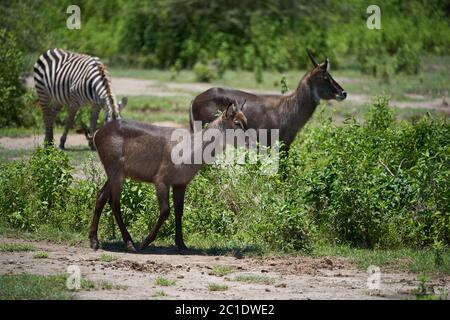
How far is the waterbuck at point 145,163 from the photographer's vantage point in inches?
372

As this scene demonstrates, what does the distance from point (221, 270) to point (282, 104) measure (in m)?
4.55

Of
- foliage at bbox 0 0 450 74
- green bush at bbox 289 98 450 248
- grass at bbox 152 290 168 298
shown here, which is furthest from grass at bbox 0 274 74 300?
foliage at bbox 0 0 450 74

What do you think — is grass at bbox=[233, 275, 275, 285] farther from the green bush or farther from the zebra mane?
the zebra mane

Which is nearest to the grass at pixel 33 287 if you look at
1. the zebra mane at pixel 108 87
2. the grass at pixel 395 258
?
the grass at pixel 395 258

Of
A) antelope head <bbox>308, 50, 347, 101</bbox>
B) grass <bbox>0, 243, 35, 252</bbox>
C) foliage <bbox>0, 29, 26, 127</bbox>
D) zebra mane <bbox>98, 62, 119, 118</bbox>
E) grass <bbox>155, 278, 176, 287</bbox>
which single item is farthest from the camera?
foliage <bbox>0, 29, 26, 127</bbox>

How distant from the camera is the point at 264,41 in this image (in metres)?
24.6

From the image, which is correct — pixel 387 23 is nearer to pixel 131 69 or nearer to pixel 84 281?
pixel 131 69

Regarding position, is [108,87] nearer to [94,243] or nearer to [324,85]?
[324,85]

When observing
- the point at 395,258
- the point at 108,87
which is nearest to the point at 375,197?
the point at 395,258

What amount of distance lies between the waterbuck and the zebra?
4032mm

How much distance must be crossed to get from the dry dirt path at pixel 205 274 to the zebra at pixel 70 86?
4806mm

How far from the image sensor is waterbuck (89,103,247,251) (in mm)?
9453

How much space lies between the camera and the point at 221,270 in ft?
28.3

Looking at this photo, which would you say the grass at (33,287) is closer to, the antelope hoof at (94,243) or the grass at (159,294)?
the grass at (159,294)
